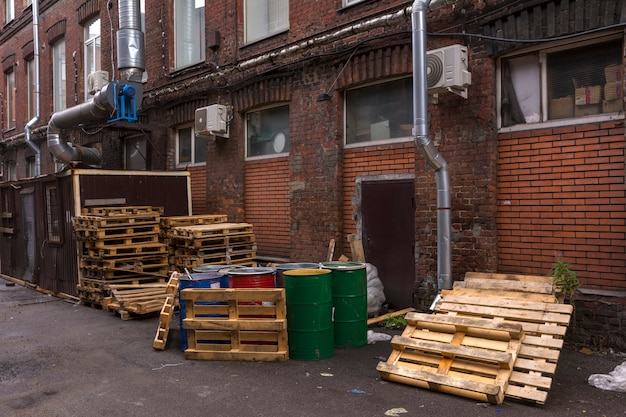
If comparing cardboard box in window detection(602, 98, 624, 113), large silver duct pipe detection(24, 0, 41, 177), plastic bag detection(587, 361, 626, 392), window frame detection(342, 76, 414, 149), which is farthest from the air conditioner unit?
large silver duct pipe detection(24, 0, 41, 177)

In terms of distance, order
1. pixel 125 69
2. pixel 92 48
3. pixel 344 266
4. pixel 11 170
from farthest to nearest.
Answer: pixel 11 170 → pixel 92 48 → pixel 125 69 → pixel 344 266

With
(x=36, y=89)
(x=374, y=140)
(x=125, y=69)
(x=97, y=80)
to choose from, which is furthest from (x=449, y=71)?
(x=36, y=89)

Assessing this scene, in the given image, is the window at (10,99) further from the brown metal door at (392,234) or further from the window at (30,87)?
the brown metal door at (392,234)

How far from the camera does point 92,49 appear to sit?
1538 cm

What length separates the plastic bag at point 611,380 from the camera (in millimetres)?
4845

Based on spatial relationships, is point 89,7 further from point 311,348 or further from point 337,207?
point 311,348

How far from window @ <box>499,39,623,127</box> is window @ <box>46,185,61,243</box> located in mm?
8507

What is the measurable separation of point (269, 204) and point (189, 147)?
313 centimetres

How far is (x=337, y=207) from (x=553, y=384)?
174 inches

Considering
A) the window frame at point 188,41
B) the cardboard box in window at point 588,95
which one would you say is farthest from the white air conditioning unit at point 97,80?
the cardboard box in window at point 588,95

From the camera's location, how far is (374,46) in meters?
7.92

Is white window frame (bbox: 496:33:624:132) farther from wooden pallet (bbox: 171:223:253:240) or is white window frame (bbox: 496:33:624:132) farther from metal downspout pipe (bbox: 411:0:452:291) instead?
wooden pallet (bbox: 171:223:253:240)

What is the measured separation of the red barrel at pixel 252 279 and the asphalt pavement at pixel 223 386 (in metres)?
0.91

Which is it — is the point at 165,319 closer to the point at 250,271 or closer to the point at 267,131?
the point at 250,271
